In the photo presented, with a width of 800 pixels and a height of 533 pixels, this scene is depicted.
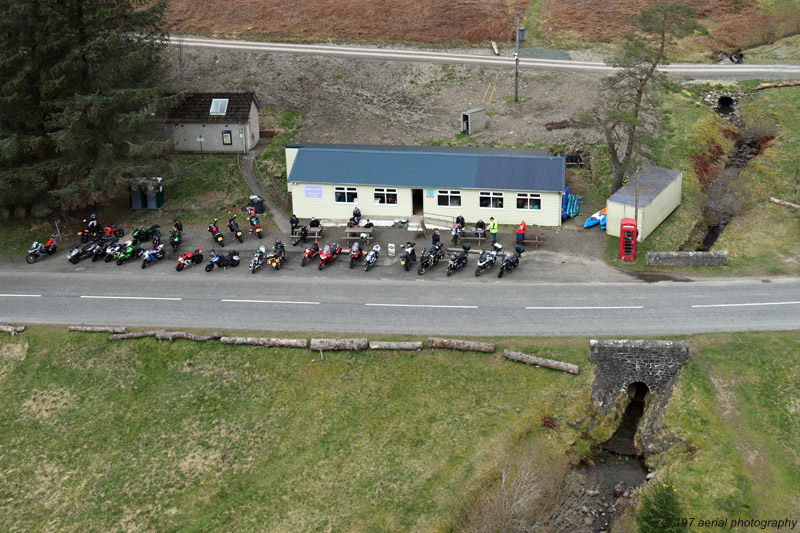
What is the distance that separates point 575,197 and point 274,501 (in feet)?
92.0

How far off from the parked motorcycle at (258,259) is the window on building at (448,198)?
11.6 meters

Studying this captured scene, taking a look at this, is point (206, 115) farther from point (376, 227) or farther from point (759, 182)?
point (759, 182)

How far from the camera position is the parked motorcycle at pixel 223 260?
42.1m

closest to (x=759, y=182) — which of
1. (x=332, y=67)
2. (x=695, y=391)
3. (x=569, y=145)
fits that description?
(x=569, y=145)

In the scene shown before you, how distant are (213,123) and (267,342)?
25.7 meters

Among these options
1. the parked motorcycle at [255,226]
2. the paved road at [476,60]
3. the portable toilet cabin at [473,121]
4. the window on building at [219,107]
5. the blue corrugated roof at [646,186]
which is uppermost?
the paved road at [476,60]

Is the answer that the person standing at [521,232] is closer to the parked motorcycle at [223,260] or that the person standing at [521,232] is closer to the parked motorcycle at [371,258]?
the parked motorcycle at [371,258]

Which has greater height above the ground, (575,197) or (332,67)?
(332,67)

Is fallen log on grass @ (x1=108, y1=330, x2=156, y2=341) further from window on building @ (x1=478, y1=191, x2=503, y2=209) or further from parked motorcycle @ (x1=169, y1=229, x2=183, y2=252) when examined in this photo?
window on building @ (x1=478, y1=191, x2=503, y2=209)

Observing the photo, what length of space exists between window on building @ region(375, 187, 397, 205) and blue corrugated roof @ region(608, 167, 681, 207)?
43.6 feet

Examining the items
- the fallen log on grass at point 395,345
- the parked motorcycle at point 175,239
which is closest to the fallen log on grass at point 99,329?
the parked motorcycle at point 175,239

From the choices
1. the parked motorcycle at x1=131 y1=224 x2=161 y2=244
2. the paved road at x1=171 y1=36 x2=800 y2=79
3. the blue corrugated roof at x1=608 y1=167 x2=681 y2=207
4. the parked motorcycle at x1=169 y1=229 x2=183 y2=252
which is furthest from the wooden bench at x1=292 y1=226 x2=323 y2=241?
the paved road at x1=171 y1=36 x2=800 y2=79

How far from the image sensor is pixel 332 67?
6912 centimetres

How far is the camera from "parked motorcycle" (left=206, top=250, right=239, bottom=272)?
42062mm
